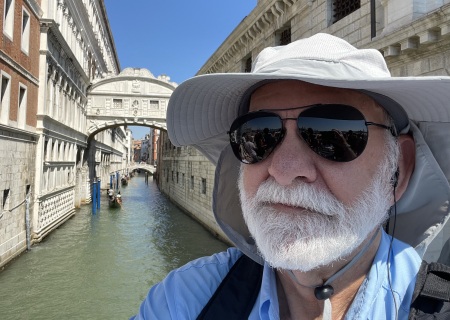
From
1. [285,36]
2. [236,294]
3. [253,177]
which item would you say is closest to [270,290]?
[236,294]

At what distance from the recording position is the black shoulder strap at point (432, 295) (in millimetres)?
892

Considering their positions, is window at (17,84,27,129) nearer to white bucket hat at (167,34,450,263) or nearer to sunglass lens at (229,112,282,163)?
white bucket hat at (167,34,450,263)

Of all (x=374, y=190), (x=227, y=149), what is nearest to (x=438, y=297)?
(x=374, y=190)

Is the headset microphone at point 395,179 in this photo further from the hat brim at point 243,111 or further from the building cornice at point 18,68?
the building cornice at point 18,68

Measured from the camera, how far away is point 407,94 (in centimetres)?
106

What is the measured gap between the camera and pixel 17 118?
9.90 metres

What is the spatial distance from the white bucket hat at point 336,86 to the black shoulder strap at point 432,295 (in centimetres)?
37

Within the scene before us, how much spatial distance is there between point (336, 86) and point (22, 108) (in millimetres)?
11357

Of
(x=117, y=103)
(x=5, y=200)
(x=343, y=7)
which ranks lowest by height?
(x=5, y=200)

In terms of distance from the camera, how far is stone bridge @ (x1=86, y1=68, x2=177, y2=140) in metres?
20.7

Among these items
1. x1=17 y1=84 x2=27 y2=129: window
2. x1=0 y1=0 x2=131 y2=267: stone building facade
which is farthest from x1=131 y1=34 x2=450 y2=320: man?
x1=17 y1=84 x2=27 y2=129: window

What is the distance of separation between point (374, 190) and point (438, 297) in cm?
33

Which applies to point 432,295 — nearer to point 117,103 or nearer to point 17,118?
point 17,118

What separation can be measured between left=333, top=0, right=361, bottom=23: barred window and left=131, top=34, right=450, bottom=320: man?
600cm
